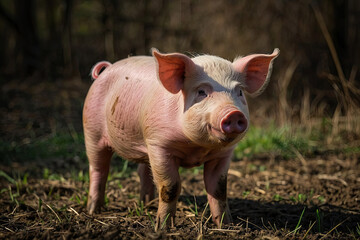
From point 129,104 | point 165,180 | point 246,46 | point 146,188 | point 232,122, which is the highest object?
point 232,122

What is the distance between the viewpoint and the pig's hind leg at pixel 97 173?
12.2 feet

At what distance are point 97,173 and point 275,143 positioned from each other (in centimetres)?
277

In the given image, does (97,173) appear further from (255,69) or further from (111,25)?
(111,25)

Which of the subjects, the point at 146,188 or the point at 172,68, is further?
the point at 146,188

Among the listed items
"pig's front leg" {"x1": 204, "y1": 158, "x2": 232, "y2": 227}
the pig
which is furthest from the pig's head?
"pig's front leg" {"x1": 204, "y1": 158, "x2": 232, "y2": 227}

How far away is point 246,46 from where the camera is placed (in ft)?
23.9

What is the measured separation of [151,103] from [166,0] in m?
6.69

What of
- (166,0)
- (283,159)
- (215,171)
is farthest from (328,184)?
(166,0)

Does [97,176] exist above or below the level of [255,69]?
below

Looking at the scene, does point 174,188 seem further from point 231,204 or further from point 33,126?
point 33,126

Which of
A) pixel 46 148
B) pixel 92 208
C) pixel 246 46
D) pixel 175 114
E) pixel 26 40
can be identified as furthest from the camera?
pixel 26 40

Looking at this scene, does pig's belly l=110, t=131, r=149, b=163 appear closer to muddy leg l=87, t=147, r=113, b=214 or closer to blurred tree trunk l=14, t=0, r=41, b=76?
muddy leg l=87, t=147, r=113, b=214

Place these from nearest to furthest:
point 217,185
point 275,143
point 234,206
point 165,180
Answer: point 165,180 < point 217,185 < point 234,206 < point 275,143

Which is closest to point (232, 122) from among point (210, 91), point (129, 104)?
point (210, 91)
